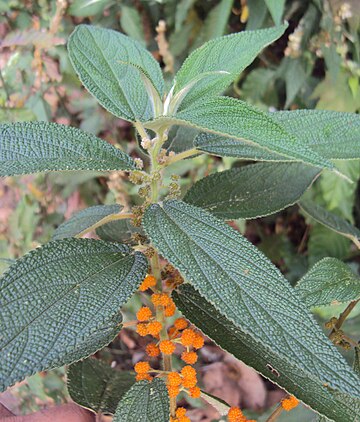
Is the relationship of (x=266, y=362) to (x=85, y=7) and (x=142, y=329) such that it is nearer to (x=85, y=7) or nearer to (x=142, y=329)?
(x=142, y=329)

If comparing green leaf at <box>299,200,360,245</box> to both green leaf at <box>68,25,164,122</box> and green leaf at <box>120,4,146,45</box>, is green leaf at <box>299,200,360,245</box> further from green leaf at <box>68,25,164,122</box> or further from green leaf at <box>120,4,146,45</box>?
green leaf at <box>120,4,146,45</box>

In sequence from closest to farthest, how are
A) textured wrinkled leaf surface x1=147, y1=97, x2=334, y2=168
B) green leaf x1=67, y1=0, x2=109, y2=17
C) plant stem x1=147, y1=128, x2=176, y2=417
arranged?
textured wrinkled leaf surface x1=147, y1=97, x2=334, y2=168, plant stem x1=147, y1=128, x2=176, y2=417, green leaf x1=67, y1=0, x2=109, y2=17

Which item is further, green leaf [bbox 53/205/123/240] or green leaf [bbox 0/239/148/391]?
green leaf [bbox 53/205/123/240]

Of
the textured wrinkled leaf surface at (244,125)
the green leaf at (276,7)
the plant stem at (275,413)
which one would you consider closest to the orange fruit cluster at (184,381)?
the plant stem at (275,413)

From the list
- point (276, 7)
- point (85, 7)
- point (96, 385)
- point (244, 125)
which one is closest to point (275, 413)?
point (96, 385)

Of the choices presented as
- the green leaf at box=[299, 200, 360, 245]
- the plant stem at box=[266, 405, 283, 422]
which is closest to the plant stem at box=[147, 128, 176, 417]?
the plant stem at box=[266, 405, 283, 422]

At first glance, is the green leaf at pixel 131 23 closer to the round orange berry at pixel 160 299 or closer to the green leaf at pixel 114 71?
the green leaf at pixel 114 71

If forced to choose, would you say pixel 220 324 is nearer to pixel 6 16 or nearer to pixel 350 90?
pixel 350 90
